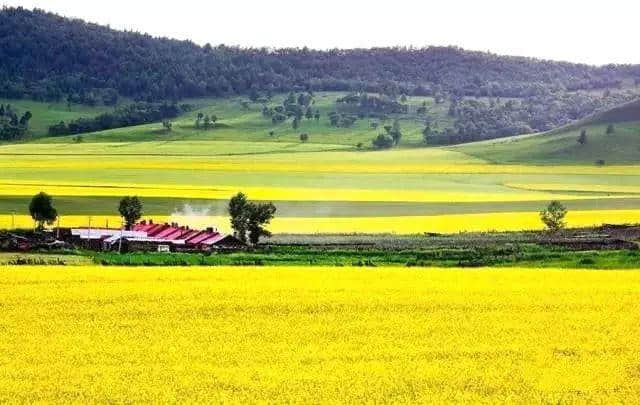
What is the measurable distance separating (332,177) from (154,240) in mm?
46421

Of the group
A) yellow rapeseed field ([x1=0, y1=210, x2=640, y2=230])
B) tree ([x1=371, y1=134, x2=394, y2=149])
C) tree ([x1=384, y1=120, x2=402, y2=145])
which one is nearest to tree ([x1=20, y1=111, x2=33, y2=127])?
tree ([x1=371, y1=134, x2=394, y2=149])

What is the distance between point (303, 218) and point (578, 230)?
712 inches

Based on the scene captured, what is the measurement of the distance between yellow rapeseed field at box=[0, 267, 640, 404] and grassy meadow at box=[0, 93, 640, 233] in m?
30.5

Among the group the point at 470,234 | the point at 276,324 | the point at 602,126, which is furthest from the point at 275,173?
the point at 276,324

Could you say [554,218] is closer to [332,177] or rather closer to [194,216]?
[194,216]

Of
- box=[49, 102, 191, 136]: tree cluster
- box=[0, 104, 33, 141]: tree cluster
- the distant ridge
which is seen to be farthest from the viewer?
box=[49, 102, 191, 136]: tree cluster

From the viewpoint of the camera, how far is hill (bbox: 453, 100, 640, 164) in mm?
127312

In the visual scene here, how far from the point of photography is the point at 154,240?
59.6 m

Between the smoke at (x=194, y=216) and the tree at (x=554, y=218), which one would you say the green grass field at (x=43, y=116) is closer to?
the smoke at (x=194, y=216)

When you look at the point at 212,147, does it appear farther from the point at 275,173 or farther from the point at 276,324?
the point at 276,324

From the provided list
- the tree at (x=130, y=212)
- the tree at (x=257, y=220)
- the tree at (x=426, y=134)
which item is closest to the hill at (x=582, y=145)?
the tree at (x=426, y=134)

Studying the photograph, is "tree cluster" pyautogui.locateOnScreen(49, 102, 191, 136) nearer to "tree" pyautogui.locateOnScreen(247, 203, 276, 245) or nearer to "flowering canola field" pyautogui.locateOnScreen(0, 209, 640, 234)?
"flowering canola field" pyautogui.locateOnScreen(0, 209, 640, 234)

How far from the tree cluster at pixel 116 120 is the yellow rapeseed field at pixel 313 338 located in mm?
139336

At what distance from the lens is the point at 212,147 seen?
14500 centimetres
